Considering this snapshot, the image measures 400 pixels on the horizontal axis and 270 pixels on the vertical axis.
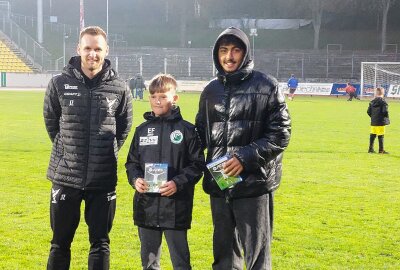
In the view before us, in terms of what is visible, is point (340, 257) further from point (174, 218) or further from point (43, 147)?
point (43, 147)

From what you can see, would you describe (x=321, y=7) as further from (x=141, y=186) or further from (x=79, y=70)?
(x=141, y=186)

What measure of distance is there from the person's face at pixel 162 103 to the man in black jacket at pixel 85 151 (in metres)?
0.34

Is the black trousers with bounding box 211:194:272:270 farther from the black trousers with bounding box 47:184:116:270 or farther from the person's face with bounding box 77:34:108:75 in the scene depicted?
the person's face with bounding box 77:34:108:75

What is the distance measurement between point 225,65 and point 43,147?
10837mm

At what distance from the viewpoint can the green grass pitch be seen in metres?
6.33

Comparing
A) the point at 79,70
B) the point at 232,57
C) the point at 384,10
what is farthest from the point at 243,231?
the point at 384,10

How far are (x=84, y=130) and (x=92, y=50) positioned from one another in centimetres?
61

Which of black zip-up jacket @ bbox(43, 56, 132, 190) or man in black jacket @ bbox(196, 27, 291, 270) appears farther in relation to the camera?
black zip-up jacket @ bbox(43, 56, 132, 190)

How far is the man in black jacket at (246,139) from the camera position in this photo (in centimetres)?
459

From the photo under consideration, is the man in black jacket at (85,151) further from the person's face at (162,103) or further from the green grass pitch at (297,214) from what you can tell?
the green grass pitch at (297,214)

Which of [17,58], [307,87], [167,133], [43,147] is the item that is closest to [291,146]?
[43,147]

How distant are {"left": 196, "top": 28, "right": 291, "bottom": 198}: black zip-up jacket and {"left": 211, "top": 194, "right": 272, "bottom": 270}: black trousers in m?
0.08

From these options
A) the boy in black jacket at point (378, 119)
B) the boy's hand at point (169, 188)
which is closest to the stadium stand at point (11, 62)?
the boy in black jacket at point (378, 119)

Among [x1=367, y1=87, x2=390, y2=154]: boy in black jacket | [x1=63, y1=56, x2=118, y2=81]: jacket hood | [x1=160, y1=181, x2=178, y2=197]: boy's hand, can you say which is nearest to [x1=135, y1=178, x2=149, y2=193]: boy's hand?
[x1=160, y1=181, x2=178, y2=197]: boy's hand
